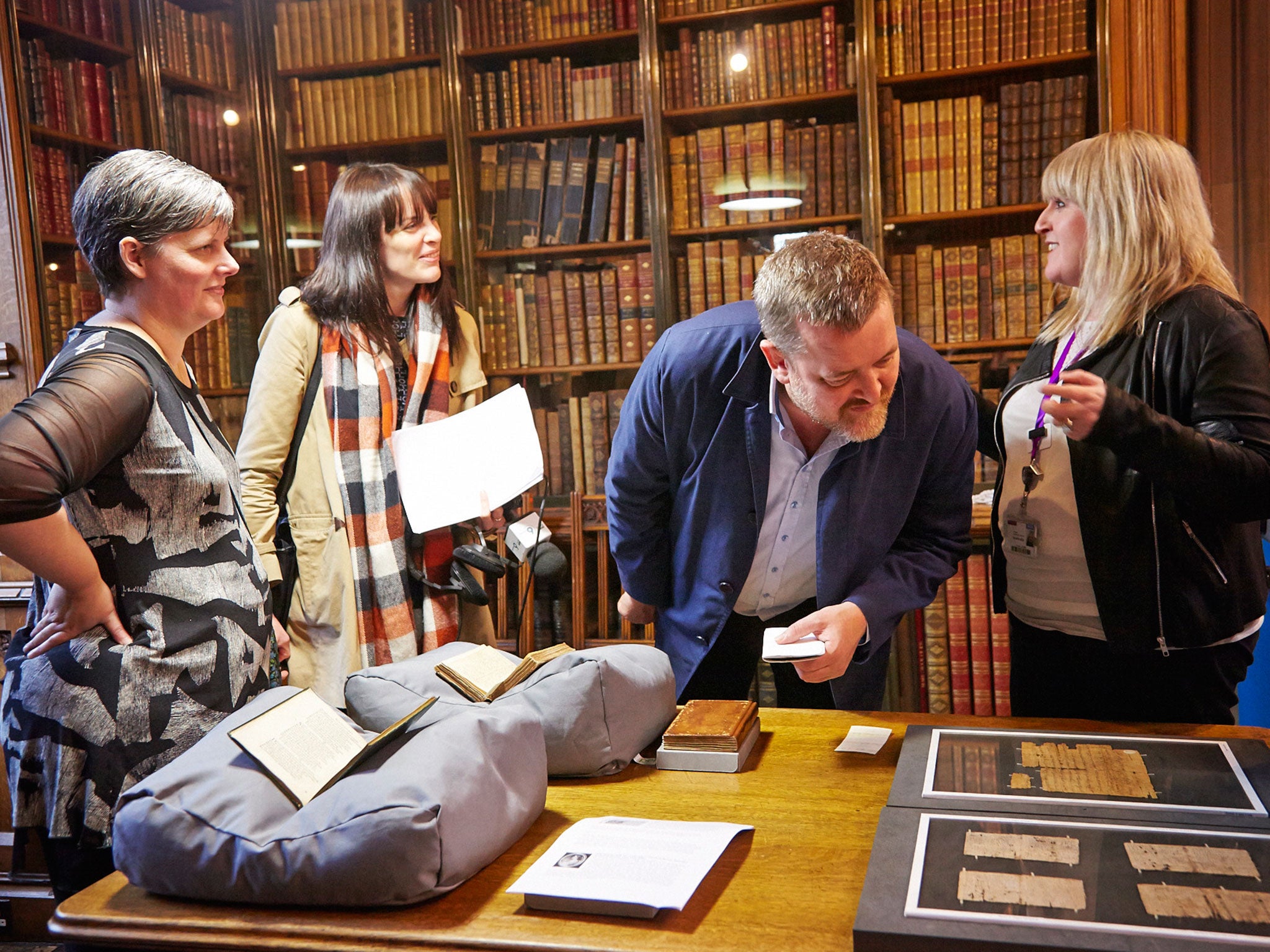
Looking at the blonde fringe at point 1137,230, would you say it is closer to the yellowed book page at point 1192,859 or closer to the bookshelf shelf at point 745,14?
the yellowed book page at point 1192,859

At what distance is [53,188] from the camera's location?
2688mm

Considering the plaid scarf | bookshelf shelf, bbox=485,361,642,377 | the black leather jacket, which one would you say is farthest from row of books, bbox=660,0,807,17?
the black leather jacket

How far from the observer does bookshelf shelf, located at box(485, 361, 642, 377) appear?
11.2 feet

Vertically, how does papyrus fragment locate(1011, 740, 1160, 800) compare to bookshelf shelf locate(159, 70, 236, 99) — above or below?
below

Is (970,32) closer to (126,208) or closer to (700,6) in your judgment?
(700,6)

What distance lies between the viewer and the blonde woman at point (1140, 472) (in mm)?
1553

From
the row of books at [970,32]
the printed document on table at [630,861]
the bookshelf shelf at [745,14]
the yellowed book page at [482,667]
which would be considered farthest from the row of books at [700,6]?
the printed document on table at [630,861]

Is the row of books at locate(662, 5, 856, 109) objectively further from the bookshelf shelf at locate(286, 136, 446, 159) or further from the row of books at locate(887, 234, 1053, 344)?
the bookshelf shelf at locate(286, 136, 446, 159)

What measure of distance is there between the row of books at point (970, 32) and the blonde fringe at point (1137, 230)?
4.63ft

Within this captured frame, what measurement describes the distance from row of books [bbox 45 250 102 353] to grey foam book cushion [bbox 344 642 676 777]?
1757mm

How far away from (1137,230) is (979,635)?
1.58 m

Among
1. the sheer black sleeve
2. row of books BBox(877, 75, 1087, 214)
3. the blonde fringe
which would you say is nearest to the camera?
the sheer black sleeve

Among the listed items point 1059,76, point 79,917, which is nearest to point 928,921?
point 79,917

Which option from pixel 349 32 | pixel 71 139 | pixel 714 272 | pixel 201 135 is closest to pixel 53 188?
pixel 71 139
